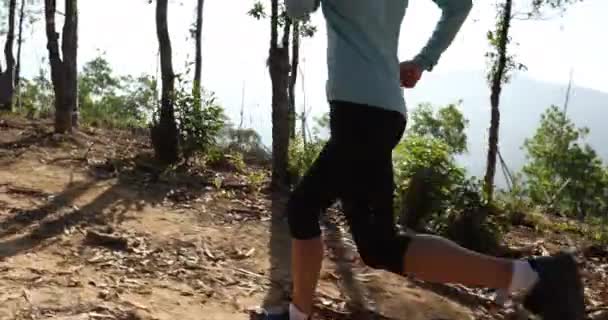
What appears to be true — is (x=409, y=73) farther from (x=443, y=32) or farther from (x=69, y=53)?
(x=69, y=53)

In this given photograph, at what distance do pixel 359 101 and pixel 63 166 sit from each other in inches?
193

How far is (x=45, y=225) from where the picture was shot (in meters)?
4.22

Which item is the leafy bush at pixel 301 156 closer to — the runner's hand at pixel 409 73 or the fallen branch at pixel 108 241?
the fallen branch at pixel 108 241

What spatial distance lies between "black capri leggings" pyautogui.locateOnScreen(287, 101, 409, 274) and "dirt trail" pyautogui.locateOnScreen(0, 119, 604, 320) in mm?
1049

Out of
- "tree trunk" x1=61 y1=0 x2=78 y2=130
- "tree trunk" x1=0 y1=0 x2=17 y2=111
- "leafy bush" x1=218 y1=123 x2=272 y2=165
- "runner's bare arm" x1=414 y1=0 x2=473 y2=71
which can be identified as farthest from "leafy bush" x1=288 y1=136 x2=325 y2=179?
"tree trunk" x1=0 y1=0 x2=17 y2=111

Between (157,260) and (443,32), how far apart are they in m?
2.27

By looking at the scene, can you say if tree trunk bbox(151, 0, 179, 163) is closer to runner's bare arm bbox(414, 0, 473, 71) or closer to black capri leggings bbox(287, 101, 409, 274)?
black capri leggings bbox(287, 101, 409, 274)

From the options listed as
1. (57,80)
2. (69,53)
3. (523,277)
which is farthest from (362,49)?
(69,53)

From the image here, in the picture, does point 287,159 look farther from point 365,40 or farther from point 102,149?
point 365,40

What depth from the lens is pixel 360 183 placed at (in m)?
2.17

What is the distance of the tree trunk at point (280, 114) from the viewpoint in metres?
6.19

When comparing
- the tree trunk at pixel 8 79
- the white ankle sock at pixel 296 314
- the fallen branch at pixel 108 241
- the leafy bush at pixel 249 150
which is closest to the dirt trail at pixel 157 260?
the fallen branch at pixel 108 241

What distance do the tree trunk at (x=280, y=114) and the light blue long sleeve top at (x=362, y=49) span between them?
4025mm

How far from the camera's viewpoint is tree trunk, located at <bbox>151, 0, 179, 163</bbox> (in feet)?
22.9
